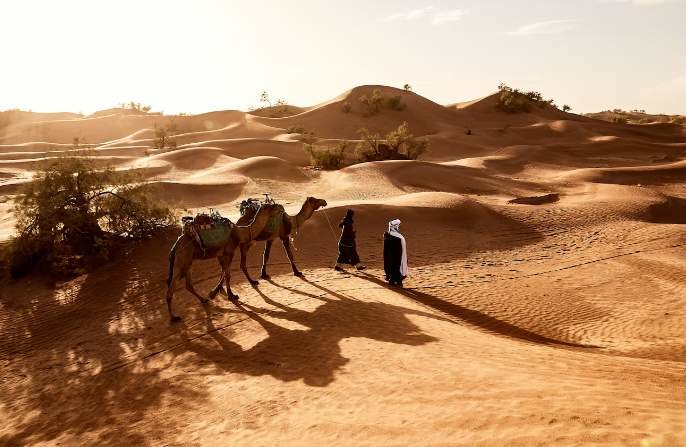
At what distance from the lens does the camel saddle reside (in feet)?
32.0

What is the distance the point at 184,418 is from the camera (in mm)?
6172

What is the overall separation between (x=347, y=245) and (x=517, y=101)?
56826mm

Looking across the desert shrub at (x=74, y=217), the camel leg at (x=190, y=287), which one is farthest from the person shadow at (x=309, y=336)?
the desert shrub at (x=74, y=217)

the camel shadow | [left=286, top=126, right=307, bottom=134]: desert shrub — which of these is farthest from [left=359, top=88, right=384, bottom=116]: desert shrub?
the camel shadow

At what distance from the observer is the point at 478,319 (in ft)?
33.7

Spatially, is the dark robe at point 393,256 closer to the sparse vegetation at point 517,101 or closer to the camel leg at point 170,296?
the camel leg at point 170,296

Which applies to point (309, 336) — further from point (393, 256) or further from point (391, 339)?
point (393, 256)

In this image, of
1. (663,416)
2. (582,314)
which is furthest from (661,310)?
(663,416)

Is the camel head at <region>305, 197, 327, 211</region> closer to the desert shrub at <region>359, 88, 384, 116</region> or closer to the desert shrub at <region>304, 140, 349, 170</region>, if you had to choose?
the desert shrub at <region>304, 140, 349, 170</region>

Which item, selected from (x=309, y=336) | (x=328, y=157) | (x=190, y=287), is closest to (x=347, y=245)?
(x=190, y=287)

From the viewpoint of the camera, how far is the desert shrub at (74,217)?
1291 cm

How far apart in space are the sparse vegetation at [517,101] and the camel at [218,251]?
188 feet

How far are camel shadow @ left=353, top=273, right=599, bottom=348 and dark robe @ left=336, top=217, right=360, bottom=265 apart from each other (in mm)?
1288

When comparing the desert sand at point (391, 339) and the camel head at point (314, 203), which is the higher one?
the camel head at point (314, 203)
